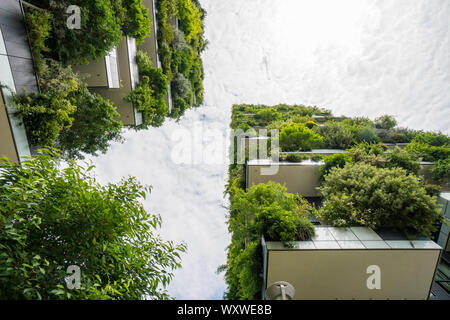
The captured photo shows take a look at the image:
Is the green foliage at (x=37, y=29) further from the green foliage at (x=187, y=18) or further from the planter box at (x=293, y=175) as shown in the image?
the green foliage at (x=187, y=18)

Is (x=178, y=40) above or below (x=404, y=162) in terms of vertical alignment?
above

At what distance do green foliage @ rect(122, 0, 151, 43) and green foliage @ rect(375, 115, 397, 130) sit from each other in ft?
85.4

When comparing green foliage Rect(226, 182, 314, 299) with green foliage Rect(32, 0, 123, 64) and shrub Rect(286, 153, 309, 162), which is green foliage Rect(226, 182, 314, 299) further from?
green foliage Rect(32, 0, 123, 64)

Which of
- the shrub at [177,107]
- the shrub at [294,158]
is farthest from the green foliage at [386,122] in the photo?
the shrub at [177,107]

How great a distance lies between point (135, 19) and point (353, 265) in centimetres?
1652

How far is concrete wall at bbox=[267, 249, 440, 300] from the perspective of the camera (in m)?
7.64

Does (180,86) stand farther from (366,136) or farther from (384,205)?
(366,136)

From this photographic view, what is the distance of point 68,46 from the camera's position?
30.8 ft

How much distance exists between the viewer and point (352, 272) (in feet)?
25.5

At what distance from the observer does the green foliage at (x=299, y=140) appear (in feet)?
56.5

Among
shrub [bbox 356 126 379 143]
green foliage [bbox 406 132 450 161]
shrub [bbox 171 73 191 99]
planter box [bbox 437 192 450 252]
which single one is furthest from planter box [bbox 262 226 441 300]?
shrub [bbox 171 73 191 99]

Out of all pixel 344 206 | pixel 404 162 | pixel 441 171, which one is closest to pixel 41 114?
pixel 344 206
